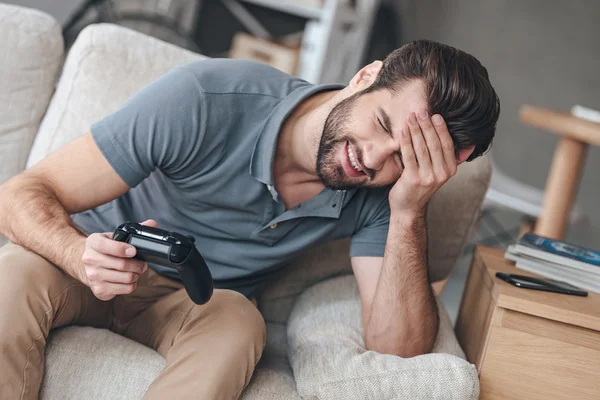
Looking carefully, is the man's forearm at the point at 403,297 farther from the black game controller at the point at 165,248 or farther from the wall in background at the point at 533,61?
the wall in background at the point at 533,61

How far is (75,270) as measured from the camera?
1.29 metres

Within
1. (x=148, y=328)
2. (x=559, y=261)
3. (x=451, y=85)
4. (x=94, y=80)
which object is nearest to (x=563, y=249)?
(x=559, y=261)

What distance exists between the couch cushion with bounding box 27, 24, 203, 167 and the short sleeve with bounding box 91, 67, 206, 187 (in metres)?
0.39

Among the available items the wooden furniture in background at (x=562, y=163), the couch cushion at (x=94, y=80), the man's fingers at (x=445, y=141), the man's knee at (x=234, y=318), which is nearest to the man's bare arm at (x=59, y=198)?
the man's knee at (x=234, y=318)

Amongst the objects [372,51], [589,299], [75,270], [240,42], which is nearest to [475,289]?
[589,299]

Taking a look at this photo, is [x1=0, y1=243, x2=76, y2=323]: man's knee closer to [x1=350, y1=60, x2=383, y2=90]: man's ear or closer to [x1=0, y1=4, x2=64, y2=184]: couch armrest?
[x1=0, y1=4, x2=64, y2=184]: couch armrest

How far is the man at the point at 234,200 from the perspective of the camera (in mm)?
1270

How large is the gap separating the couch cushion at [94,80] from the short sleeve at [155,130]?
1.26 ft

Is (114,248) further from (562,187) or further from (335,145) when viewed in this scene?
(562,187)

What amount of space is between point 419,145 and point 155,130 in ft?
1.61

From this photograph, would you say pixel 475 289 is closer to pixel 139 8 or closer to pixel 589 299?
pixel 589 299

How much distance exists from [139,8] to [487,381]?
311cm

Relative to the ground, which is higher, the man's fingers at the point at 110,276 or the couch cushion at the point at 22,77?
the couch cushion at the point at 22,77

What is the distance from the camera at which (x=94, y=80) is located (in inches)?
70.1
